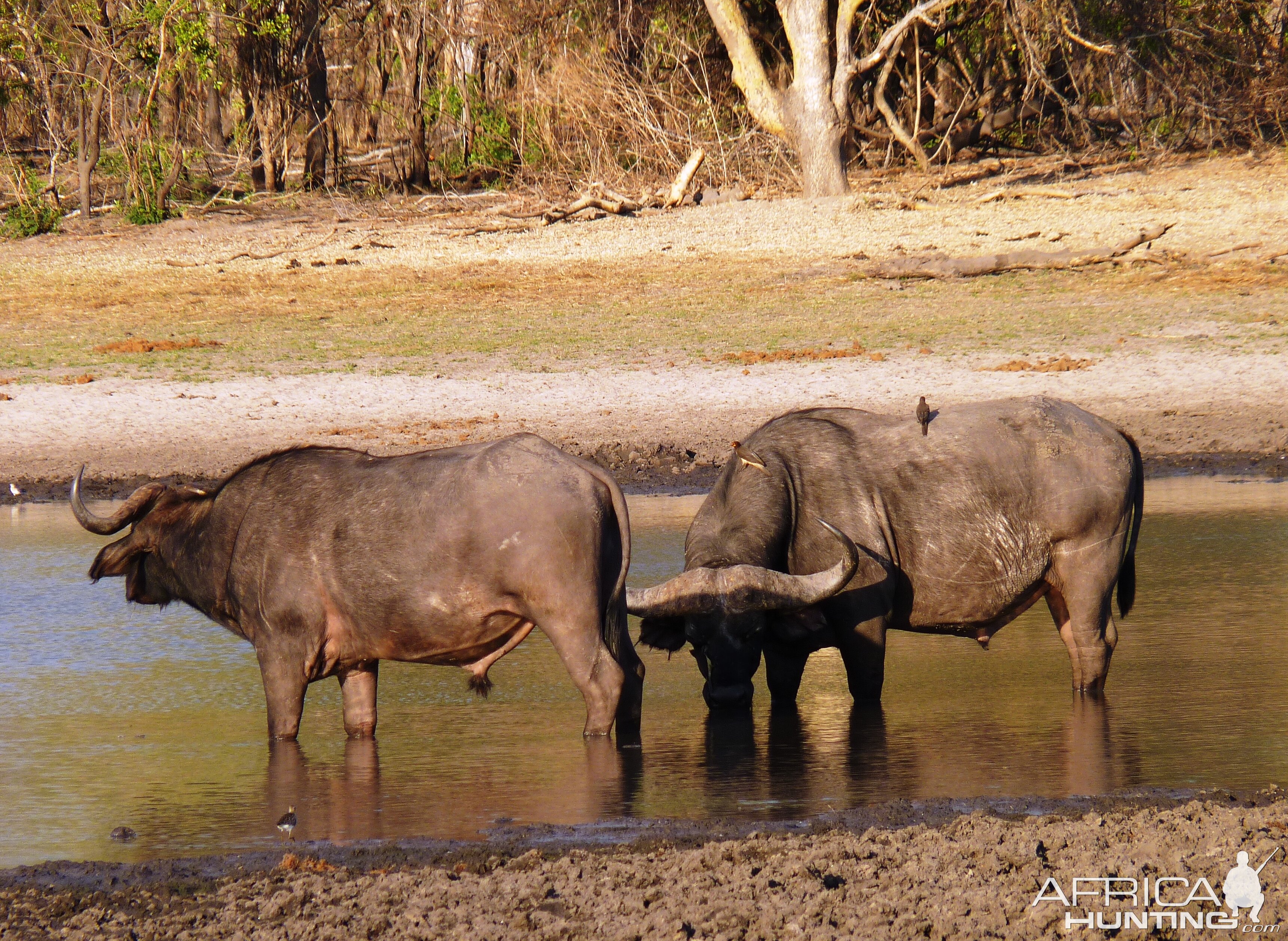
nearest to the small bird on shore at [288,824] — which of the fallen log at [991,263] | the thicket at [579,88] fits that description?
the fallen log at [991,263]

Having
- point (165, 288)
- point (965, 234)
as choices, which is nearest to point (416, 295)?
point (165, 288)

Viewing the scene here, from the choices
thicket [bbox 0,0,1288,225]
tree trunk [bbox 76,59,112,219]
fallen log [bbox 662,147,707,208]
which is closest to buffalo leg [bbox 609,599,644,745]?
fallen log [bbox 662,147,707,208]

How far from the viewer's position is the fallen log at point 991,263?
706 inches

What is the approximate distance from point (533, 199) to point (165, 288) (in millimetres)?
6274

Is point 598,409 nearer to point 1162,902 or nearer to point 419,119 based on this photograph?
point 1162,902

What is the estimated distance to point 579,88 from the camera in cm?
2428

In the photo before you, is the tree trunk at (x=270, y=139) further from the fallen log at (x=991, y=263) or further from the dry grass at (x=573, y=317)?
the fallen log at (x=991, y=263)

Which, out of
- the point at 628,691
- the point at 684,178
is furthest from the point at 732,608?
the point at 684,178

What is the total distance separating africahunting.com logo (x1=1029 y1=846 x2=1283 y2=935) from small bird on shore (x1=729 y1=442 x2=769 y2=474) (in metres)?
2.83

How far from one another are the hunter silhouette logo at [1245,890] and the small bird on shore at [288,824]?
114 inches

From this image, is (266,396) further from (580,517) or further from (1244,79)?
(1244,79)

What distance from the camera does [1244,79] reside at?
25.2 m

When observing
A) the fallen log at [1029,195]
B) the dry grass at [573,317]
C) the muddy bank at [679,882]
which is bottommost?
the dry grass at [573,317]

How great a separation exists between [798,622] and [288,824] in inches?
88.4
